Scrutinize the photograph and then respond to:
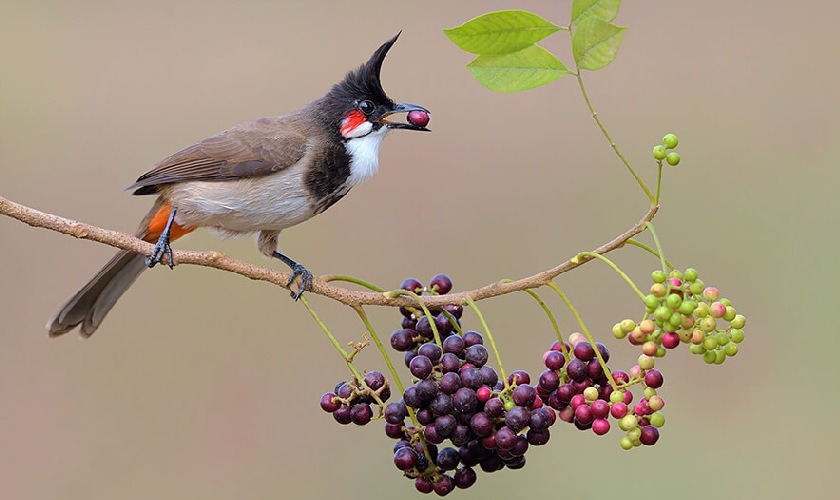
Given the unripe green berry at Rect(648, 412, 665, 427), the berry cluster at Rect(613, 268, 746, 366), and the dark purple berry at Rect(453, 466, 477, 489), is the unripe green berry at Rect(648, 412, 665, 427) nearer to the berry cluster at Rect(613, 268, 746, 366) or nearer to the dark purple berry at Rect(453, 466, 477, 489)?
the berry cluster at Rect(613, 268, 746, 366)

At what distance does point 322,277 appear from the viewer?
2.24m

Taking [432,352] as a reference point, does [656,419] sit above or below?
below

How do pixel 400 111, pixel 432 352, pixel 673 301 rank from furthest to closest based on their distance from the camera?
pixel 400 111, pixel 432 352, pixel 673 301

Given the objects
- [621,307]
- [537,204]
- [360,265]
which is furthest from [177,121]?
[621,307]

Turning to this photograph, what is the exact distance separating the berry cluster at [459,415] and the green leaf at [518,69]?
470 mm

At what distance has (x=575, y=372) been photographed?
1976mm

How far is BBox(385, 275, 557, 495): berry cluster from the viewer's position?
1.97 meters

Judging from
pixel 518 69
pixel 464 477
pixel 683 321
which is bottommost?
pixel 464 477

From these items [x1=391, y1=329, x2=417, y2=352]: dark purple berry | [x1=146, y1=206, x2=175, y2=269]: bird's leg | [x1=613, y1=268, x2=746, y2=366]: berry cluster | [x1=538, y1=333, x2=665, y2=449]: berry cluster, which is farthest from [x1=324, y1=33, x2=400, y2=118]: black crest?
[x1=613, y1=268, x2=746, y2=366]: berry cluster

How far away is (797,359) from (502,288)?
11.0 ft

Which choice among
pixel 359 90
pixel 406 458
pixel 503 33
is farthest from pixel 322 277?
pixel 359 90

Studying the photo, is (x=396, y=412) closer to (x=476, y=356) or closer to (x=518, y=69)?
(x=476, y=356)

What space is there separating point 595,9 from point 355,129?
166 cm

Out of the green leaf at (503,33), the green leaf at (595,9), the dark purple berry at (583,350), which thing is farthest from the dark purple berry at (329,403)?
the green leaf at (595,9)
